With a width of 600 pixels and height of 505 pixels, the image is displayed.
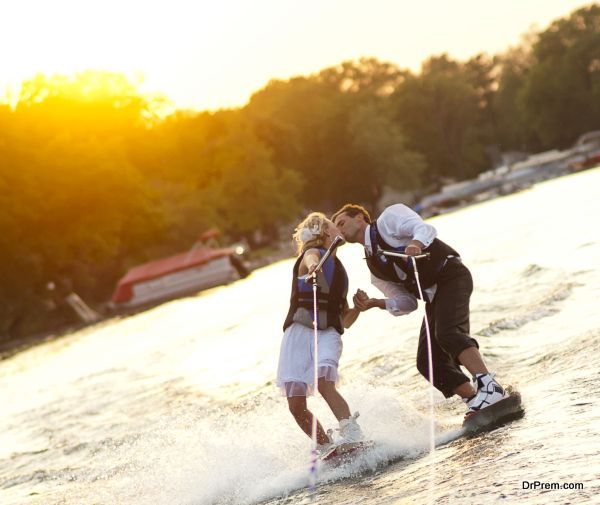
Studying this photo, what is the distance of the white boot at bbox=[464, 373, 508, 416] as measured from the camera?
25.8 feet

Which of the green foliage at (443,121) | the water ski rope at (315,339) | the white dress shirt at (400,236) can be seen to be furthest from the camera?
the green foliage at (443,121)

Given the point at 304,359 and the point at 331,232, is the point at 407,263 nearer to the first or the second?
the point at 331,232

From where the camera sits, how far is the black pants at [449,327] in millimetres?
7957

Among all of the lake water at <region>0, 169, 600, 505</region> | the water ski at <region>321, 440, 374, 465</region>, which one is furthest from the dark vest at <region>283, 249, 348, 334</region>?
the lake water at <region>0, 169, 600, 505</region>

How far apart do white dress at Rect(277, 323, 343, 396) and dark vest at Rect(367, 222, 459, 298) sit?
23.7 inches

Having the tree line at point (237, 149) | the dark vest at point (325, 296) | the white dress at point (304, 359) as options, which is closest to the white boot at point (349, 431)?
the white dress at point (304, 359)

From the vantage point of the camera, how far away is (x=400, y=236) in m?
8.12

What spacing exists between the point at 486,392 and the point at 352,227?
1568 millimetres

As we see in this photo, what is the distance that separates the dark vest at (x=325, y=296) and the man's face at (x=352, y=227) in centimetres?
21

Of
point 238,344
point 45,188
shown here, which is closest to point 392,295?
point 238,344

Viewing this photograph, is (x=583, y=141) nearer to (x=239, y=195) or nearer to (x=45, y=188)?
(x=239, y=195)

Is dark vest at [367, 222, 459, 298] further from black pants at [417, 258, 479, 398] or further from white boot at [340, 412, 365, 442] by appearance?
white boot at [340, 412, 365, 442]

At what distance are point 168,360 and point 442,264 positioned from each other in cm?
1482

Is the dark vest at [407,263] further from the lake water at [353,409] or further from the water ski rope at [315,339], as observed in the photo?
the lake water at [353,409]
